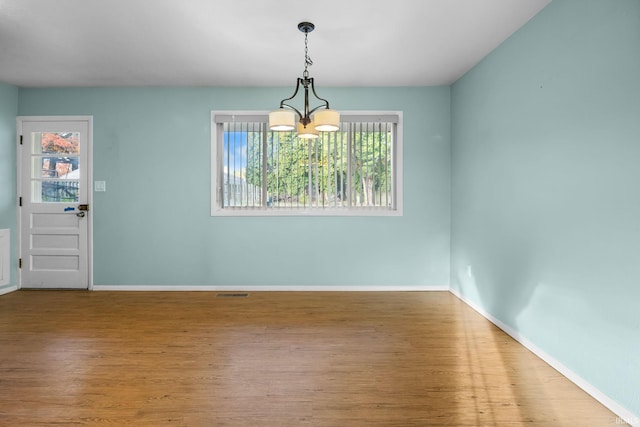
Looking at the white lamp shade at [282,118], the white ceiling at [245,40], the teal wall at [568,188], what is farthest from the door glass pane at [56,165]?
the teal wall at [568,188]

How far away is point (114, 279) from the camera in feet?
14.9

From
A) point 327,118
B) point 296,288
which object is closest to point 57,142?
point 296,288

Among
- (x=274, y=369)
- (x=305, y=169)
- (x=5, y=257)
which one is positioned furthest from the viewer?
(x=305, y=169)

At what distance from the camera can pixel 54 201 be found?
4566 millimetres

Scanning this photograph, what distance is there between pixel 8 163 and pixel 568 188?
5.91m

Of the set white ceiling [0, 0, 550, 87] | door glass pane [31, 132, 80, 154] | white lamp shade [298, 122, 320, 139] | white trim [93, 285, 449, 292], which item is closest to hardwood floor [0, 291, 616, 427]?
white trim [93, 285, 449, 292]

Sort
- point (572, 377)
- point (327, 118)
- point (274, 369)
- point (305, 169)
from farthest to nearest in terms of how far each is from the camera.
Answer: point (305, 169), point (327, 118), point (274, 369), point (572, 377)

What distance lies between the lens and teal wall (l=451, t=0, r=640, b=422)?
1.91 metres

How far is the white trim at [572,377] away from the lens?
1.88 meters

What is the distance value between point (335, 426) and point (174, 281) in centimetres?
331

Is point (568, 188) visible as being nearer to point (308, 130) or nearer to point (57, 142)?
point (308, 130)

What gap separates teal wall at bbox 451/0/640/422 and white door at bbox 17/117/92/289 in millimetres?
4758

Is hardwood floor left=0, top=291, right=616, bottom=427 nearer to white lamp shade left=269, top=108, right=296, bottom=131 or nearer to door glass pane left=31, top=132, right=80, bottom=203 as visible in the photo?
door glass pane left=31, top=132, right=80, bottom=203

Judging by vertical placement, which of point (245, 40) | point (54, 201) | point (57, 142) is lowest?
point (54, 201)
